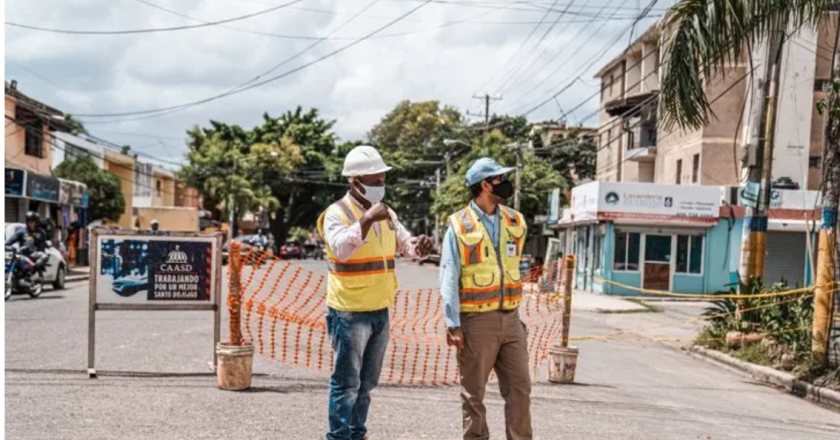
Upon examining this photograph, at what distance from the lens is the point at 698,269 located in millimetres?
31172

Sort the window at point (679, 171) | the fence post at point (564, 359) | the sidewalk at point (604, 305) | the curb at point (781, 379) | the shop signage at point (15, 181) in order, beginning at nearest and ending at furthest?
the fence post at point (564, 359) < the curb at point (781, 379) < the sidewalk at point (604, 305) < the shop signage at point (15, 181) < the window at point (679, 171)

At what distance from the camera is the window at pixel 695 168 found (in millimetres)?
36875

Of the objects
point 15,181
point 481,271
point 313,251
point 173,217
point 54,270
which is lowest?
point 313,251

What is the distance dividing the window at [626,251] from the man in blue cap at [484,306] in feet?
84.8

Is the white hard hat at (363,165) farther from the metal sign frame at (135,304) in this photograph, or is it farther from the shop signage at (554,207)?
Answer: the shop signage at (554,207)

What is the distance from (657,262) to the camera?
3098 centimetres

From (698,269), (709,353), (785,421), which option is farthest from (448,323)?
(698,269)

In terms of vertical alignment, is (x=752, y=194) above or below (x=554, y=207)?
above

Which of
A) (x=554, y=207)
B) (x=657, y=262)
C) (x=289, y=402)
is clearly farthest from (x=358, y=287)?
(x=554, y=207)

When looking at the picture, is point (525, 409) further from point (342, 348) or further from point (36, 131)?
point (36, 131)

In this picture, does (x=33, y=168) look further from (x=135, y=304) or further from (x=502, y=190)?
(x=502, y=190)

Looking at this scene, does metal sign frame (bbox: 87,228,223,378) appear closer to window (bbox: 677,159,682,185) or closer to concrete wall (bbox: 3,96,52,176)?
concrete wall (bbox: 3,96,52,176)

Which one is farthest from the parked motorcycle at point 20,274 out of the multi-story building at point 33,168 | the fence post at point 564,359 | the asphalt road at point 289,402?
the fence post at point 564,359

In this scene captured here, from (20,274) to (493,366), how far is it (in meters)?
16.0
